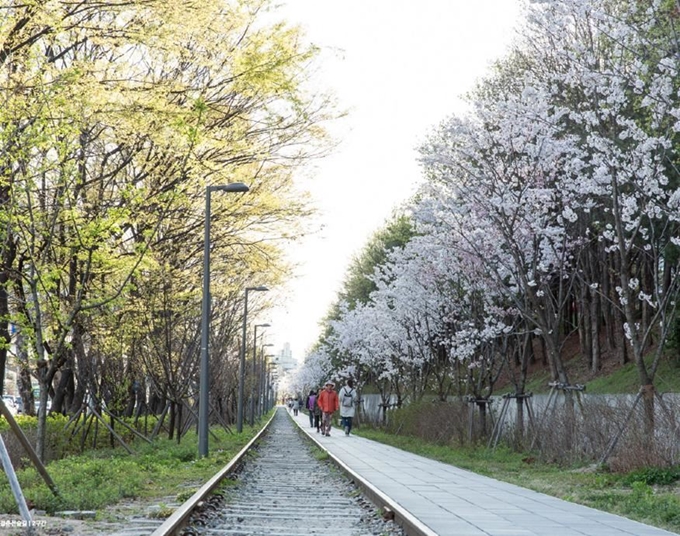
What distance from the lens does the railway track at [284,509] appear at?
9094 mm

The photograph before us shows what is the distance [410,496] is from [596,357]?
2366 cm

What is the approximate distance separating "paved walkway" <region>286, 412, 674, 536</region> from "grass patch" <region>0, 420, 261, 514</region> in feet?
10.3

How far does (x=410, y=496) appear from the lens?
1221cm

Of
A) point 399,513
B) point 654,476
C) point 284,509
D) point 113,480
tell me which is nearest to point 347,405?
point 113,480

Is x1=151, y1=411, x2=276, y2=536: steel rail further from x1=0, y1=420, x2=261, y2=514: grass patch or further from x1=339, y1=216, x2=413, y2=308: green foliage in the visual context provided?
x1=339, y1=216, x2=413, y2=308: green foliage

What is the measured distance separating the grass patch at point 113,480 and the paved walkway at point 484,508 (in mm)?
3138

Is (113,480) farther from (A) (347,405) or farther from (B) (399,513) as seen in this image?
(A) (347,405)

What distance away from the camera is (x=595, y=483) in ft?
46.7

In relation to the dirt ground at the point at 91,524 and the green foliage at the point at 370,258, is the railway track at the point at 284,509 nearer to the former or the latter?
the dirt ground at the point at 91,524

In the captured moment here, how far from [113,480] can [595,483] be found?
7.32m

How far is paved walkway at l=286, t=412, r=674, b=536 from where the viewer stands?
28.8ft

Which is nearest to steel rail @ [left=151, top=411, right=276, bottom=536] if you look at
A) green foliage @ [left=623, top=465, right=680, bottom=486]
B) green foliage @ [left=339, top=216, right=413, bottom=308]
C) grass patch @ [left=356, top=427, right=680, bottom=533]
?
grass patch @ [left=356, top=427, right=680, bottom=533]

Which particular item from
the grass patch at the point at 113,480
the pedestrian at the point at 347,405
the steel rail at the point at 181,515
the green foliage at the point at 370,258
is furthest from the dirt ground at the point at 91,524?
the green foliage at the point at 370,258

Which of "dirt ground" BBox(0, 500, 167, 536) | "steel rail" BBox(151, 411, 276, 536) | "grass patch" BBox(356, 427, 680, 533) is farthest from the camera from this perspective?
"grass patch" BBox(356, 427, 680, 533)
